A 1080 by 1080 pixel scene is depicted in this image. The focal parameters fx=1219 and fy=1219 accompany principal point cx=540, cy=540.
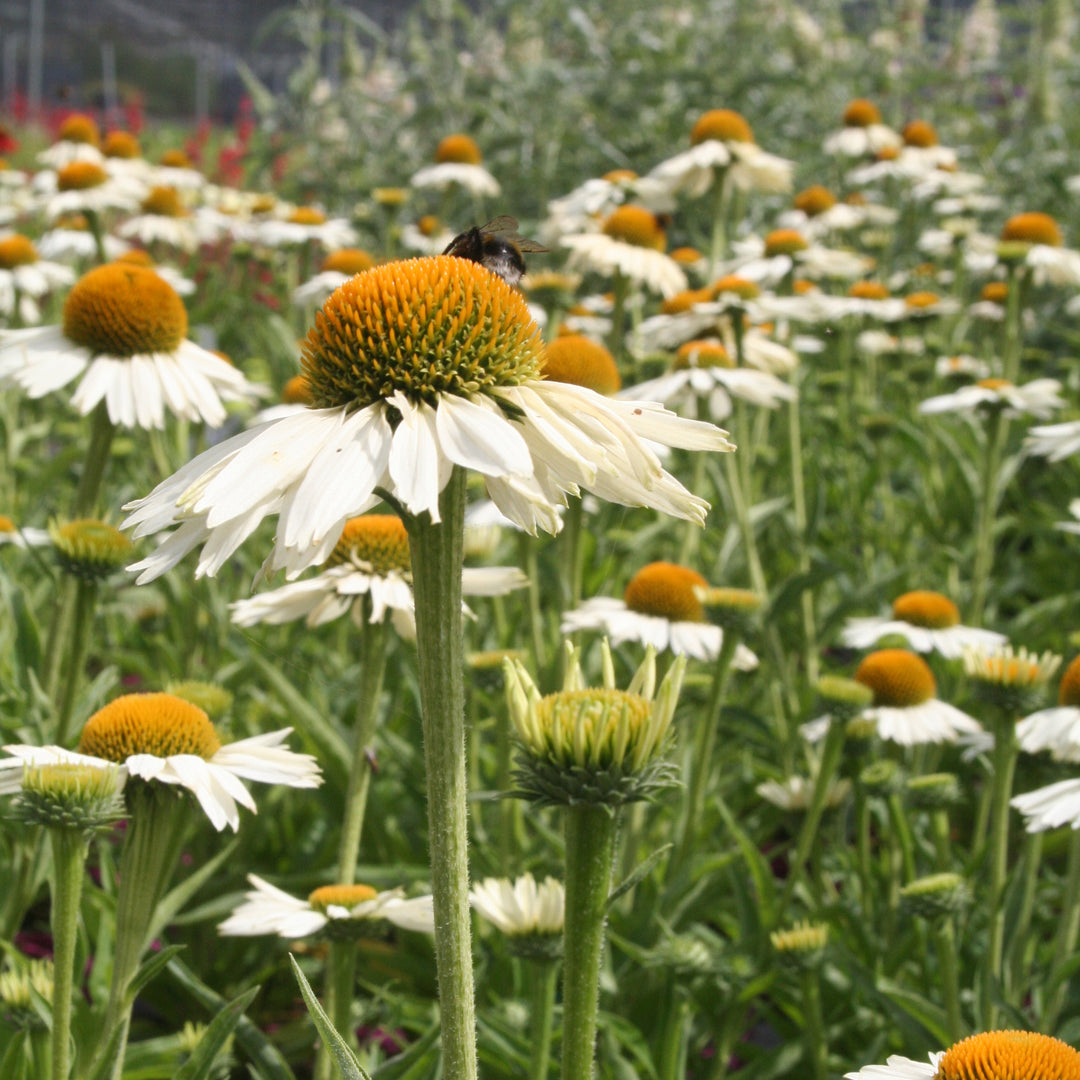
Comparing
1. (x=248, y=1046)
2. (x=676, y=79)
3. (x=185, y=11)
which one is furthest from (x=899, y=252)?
(x=185, y=11)

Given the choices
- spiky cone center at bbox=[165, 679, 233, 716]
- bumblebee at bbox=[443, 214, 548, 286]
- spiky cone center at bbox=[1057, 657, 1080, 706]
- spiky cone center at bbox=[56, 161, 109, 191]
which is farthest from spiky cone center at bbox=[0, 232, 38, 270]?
spiky cone center at bbox=[1057, 657, 1080, 706]

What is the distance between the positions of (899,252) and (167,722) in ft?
20.9

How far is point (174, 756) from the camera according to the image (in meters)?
1.36

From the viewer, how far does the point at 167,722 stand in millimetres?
1399

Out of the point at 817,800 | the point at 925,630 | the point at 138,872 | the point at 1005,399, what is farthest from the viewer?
the point at 1005,399

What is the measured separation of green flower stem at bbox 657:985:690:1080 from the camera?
1.82 m

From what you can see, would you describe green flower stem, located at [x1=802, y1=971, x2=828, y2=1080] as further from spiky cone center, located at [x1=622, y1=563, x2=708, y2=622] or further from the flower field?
spiky cone center, located at [x1=622, y1=563, x2=708, y2=622]

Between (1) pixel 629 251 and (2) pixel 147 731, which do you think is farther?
(1) pixel 629 251

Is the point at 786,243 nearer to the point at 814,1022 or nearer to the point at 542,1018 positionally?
the point at 814,1022

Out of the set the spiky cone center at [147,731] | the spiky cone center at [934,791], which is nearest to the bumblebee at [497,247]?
the spiky cone center at [147,731]

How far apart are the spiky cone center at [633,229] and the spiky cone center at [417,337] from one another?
2.61 metres

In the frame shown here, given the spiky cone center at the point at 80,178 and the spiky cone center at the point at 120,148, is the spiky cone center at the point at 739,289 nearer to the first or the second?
the spiky cone center at the point at 80,178

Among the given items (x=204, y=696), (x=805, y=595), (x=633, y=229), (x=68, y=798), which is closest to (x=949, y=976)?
(x=204, y=696)

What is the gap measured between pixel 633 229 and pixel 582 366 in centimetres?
109
